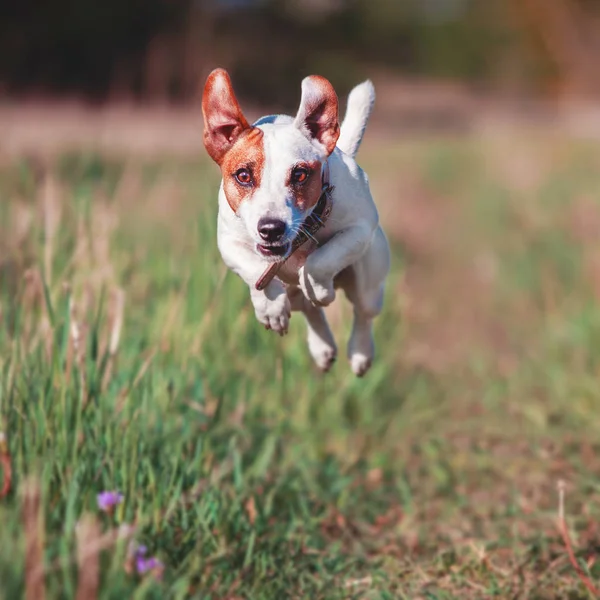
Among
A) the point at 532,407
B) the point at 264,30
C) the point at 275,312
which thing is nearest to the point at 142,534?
the point at 275,312

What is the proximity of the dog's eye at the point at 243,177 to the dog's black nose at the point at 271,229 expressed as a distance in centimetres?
12

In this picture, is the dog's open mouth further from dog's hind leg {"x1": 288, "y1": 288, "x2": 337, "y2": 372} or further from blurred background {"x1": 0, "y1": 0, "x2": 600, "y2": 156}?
blurred background {"x1": 0, "y1": 0, "x2": 600, "y2": 156}

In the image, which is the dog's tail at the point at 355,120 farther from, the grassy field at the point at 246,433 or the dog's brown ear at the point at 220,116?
the grassy field at the point at 246,433

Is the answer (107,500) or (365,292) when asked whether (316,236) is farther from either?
(107,500)

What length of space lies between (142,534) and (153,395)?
2.36ft

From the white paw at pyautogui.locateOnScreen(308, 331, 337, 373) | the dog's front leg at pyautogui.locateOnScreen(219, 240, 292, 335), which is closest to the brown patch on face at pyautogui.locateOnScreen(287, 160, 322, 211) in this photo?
the dog's front leg at pyautogui.locateOnScreen(219, 240, 292, 335)

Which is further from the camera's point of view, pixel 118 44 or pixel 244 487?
pixel 118 44

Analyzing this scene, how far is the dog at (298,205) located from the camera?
2.04 meters

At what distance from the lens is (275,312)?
2301 mm

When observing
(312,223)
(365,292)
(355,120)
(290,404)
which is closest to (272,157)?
(312,223)

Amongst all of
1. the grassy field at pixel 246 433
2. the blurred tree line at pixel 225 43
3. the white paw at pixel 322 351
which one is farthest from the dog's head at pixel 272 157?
the blurred tree line at pixel 225 43

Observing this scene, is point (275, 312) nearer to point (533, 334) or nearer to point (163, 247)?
point (163, 247)

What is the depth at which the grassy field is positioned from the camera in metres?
2.72

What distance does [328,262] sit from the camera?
2295 mm
